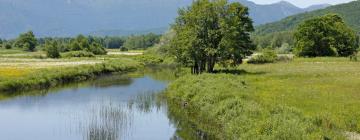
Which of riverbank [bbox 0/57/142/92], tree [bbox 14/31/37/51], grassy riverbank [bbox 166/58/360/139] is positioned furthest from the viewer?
tree [bbox 14/31/37/51]

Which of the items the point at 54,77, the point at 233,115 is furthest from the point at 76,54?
the point at 233,115

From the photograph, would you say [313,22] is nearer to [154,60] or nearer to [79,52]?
[154,60]

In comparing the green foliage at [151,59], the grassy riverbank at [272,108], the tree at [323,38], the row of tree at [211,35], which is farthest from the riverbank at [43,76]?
the tree at [323,38]

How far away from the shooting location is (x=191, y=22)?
5931 centimetres

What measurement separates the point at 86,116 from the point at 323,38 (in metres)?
64.4

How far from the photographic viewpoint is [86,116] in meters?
33.5

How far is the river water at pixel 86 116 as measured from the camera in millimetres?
27803

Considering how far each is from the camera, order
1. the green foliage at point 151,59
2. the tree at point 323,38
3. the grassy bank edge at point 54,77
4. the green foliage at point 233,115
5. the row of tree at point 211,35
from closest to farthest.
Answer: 1. the green foliage at point 233,115
2. the grassy bank edge at point 54,77
3. the row of tree at point 211,35
4. the tree at point 323,38
5. the green foliage at point 151,59

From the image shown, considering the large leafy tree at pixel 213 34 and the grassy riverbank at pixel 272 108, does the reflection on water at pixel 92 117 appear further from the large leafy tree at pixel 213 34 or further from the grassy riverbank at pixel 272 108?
the large leafy tree at pixel 213 34

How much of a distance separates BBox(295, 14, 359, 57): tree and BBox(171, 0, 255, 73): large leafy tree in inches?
1290

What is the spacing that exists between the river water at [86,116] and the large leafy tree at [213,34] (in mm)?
8435

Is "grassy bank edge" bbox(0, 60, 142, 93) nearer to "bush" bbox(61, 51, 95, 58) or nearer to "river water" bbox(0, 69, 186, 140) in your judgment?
"river water" bbox(0, 69, 186, 140)

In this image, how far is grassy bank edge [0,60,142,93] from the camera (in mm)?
48094

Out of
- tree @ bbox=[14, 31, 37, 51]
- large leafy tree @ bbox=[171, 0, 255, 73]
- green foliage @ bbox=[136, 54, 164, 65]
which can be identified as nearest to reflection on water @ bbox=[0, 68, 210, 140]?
large leafy tree @ bbox=[171, 0, 255, 73]
